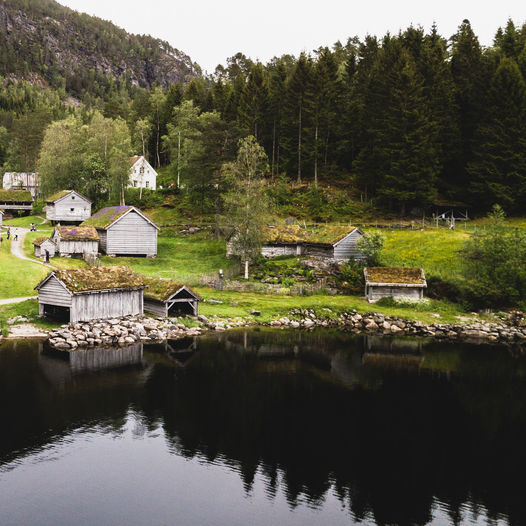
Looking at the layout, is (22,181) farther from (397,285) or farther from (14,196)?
(397,285)

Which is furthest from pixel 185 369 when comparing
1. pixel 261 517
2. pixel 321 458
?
pixel 261 517

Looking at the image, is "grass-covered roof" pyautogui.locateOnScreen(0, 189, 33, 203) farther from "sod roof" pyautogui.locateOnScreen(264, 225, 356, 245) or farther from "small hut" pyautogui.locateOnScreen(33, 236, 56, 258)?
"sod roof" pyautogui.locateOnScreen(264, 225, 356, 245)

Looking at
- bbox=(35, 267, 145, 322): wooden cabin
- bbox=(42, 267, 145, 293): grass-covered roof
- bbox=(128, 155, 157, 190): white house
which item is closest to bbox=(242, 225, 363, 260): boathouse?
bbox=(42, 267, 145, 293): grass-covered roof

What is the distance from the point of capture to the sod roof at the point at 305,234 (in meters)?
55.7

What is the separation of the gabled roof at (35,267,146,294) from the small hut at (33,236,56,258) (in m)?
18.9

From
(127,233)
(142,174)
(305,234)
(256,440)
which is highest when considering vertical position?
(142,174)

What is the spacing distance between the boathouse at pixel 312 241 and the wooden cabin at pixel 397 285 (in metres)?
7.00

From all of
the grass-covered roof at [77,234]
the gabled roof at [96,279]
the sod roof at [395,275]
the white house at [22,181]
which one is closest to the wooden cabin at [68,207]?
the grass-covered roof at [77,234]

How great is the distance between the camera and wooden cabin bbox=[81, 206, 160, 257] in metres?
58.8

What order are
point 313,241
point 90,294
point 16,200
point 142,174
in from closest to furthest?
point 90,294, point 313,241, point 16,200, point 142,174

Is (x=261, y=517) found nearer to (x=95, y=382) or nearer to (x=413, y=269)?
(x=95, y=382)

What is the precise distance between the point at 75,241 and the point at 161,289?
20.3m

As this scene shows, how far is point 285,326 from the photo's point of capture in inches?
1655

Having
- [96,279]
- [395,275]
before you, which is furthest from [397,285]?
[96,279]
